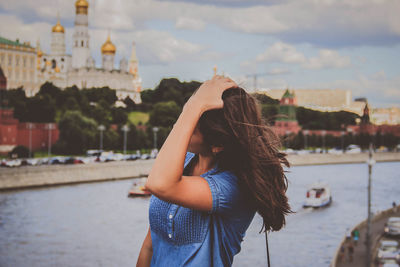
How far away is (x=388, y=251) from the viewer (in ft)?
32.2

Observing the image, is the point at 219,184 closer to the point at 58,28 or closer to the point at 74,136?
the point at 74,136

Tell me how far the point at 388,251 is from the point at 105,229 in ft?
19.5

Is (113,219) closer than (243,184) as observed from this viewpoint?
No

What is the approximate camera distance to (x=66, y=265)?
31.9ft

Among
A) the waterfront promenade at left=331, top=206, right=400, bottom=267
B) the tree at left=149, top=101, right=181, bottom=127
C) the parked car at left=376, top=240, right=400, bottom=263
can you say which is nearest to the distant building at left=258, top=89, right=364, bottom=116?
the tree at left=149, top=101, right=181, bottom=127

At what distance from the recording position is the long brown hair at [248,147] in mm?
898

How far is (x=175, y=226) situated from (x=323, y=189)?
1842cm

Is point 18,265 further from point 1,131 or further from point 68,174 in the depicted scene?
point 1,131

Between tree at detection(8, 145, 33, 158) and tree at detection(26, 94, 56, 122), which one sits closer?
tree at detection(8, 145, 33, 158)

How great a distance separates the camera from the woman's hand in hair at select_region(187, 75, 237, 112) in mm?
879

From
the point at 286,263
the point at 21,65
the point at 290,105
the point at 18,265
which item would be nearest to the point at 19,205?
the point at 18,265

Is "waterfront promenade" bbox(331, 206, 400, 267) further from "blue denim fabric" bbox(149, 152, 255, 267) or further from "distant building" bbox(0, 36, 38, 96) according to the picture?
"distant building" bbox(0, 36, 38, 96)

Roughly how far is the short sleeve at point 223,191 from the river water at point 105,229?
7.94 m

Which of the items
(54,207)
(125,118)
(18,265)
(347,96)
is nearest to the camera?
(18,265)
